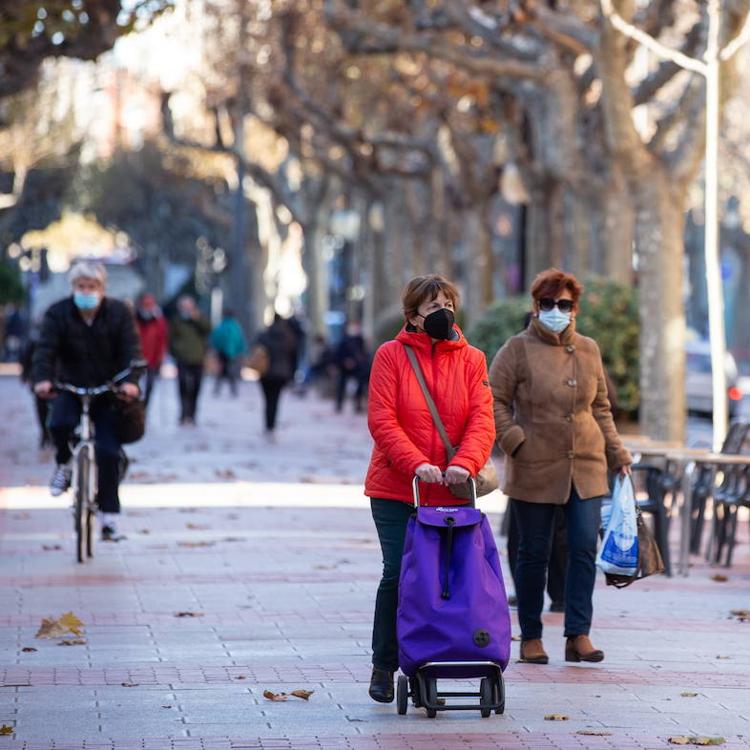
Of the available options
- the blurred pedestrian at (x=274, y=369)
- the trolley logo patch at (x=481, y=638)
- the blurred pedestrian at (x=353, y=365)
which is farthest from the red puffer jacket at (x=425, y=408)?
the blurred pedestrian at (x=353, y=365)

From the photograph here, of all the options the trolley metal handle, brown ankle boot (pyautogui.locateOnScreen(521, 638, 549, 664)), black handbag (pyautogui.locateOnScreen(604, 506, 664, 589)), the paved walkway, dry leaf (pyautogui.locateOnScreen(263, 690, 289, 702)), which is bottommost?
the paved walkway

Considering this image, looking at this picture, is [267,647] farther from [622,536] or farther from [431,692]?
[431,692]

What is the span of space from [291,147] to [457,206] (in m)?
6.21

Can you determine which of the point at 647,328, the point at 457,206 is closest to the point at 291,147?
the point at 457,206

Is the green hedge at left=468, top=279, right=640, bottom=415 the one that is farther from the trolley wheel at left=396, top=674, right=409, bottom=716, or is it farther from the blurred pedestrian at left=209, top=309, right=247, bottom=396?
the blurred pedestrian at left=209, top=309, right=247, bottom=396

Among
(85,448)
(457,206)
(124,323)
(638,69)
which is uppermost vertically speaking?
(638,69)

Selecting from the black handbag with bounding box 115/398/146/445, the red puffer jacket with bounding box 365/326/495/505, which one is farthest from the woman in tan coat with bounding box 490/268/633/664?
the black handbag with bounding box 115/398/146/445

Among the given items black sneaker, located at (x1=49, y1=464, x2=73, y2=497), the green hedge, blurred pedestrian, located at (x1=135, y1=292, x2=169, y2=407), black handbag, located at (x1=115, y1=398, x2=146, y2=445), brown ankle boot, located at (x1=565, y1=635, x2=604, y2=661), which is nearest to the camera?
brown ankle boot, located at (x1=565, y1=635, x2=604, y2=661)

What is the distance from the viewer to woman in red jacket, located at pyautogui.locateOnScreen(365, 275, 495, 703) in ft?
23.7

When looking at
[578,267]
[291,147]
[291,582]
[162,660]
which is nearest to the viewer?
[162,660]

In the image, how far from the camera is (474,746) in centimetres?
672

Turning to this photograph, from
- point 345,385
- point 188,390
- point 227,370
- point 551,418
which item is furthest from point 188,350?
point 551,418

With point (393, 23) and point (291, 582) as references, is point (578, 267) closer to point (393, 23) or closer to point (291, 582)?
point (393, 23)

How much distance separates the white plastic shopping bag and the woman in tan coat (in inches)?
3.6
